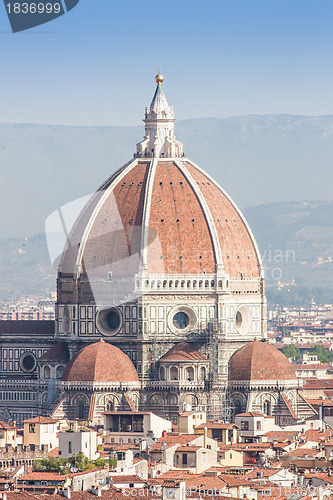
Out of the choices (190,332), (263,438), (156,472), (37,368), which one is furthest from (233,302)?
(156,472)

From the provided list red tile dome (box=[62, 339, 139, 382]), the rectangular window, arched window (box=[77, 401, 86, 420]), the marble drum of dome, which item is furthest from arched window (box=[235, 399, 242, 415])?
the rectangular window

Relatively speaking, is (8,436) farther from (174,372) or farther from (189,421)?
(174,372)

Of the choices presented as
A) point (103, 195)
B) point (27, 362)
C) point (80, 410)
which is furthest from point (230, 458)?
point (27, 362)

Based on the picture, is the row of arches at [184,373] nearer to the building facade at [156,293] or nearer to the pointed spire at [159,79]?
the building facade at [156,293]

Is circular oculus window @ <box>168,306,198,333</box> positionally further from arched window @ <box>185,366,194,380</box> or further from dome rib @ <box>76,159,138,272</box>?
dome rib @ <box>76,159,138,272</box>

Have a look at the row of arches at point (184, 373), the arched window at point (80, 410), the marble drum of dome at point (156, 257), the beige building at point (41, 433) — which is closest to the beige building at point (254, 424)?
the row of arches at point (184, 373)

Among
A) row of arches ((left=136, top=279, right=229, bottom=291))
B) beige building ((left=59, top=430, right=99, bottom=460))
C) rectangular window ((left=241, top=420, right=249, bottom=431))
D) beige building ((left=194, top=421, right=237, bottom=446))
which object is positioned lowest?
beige building ((left=59, top=430, right=99, bottom=460))

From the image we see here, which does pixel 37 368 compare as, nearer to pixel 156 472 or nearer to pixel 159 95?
pixel 159 95
